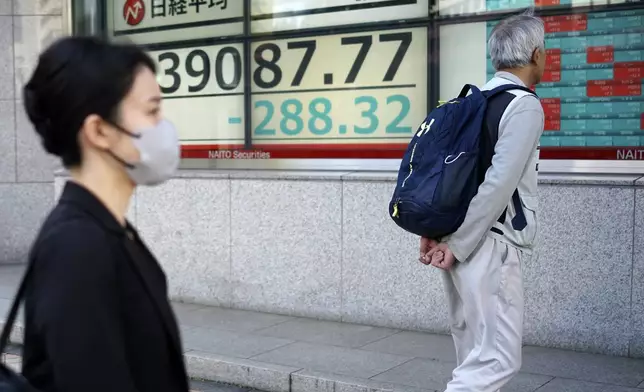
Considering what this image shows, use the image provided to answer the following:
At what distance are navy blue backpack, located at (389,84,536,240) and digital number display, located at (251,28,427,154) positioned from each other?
10.8 ft

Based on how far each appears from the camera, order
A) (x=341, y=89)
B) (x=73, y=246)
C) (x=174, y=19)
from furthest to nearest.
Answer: (x=174, y=19)
(x=341, y=89)
(x=73, y=246)

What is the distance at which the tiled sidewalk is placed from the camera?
201 inches

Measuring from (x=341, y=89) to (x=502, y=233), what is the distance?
153 inches

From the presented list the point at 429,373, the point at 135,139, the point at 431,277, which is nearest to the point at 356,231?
the point at 431,277

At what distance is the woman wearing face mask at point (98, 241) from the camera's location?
1.56 meters

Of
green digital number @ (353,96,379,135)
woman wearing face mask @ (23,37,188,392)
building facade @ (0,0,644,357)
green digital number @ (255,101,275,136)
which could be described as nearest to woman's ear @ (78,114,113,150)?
woman wearing face mask @ (23,37,188,392)

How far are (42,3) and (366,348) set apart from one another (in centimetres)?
623

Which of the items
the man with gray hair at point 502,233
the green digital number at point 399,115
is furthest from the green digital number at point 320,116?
the man with gray hair at point 502,233

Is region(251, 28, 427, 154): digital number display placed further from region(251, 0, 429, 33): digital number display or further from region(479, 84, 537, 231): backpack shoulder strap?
region(479, 84, 537, 231): backpack shoulder strap

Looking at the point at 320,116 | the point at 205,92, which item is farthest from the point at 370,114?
the point at 205,92

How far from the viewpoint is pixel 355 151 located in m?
7.17

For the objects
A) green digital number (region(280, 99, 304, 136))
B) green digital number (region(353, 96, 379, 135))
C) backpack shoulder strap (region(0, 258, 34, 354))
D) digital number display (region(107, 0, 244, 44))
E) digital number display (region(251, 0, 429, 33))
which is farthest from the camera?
digital number display (region(107, 0, 244, 44))

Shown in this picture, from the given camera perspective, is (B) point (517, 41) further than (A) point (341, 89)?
No

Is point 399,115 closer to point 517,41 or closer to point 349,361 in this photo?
point 349,361
